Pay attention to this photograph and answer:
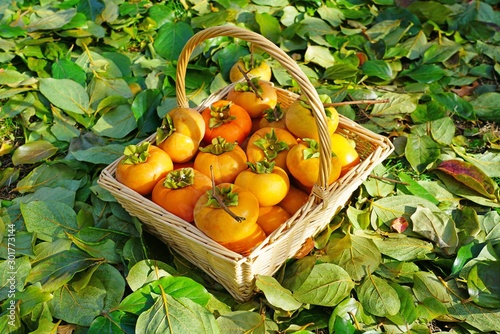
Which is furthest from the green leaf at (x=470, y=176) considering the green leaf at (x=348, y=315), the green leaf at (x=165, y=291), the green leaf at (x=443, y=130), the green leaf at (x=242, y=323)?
the green leaf at (x=165, y=291)

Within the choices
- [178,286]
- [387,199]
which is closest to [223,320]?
[178,286]

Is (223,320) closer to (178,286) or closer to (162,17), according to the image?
(178,286)

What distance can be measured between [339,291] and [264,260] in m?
0.27

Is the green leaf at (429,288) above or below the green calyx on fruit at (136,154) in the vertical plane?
below

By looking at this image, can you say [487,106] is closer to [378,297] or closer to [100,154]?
[378,297]

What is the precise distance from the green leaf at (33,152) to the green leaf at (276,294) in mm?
1070

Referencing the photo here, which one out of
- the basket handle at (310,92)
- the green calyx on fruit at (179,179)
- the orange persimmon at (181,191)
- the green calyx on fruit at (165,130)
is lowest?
the orange persimmon at (181,191)

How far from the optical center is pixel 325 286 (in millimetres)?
1370

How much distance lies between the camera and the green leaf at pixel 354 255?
1.45m

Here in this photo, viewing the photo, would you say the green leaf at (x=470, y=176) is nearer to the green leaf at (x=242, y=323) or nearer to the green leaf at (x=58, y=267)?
the green leaf at (x=242, y=323)

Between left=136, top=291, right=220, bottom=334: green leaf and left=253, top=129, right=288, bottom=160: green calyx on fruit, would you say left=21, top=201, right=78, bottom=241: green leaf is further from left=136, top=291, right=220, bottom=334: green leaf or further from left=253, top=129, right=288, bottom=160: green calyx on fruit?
left=253, top=129, right=288, bottom=160: green calyx on fruit

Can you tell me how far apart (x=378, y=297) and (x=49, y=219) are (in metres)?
1.08

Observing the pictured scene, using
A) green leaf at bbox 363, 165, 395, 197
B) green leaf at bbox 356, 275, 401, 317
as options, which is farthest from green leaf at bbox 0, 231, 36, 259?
green leaf at bbox 363, 165, 395, 197

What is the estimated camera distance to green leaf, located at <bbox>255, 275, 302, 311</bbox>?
129 centimetres
